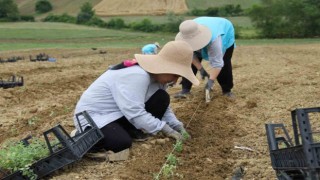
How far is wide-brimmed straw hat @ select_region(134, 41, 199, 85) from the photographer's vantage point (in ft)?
18.0

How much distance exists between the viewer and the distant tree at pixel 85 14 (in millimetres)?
64387

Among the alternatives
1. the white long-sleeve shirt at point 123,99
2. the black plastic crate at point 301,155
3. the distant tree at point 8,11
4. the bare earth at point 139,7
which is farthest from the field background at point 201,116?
the distant tree at point 8,11

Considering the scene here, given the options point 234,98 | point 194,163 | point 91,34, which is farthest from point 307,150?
point 91,34

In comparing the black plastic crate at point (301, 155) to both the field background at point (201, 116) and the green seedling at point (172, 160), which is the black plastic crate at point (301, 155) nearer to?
the field background at point (201, 116)

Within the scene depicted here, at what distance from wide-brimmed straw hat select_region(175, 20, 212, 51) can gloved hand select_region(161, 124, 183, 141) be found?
2138 mm

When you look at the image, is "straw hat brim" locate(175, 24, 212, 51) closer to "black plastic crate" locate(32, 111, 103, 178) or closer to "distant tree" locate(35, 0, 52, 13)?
"black plastic crate" locate(32, 111, 103, 178)

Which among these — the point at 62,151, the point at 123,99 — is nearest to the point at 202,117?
the point at 123,99

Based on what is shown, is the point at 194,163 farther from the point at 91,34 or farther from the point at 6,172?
the point at 91,34

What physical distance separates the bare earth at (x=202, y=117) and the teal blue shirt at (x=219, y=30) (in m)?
0.89

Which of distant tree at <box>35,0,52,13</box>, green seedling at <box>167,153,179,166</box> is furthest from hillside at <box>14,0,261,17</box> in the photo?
green seedling at <box>167,153,179,166</box>

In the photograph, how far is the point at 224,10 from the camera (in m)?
58.4

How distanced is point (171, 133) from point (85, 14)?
6038cm

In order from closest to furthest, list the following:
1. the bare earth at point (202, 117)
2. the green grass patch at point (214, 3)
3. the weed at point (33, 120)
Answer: the bare earth at point (202, 117) → the weed at point (33, 120) → the green grass patch at point (214, 3)

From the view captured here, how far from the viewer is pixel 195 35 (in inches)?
310
